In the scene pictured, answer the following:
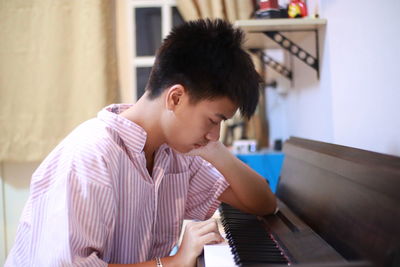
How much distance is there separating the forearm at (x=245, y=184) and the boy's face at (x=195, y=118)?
0.80 ft

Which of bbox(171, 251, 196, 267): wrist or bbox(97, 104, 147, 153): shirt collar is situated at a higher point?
bbox(97, 104, 147, 153): shirt collar

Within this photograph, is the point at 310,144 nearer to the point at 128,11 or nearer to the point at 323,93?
the point at 323,93

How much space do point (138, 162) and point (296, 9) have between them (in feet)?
3.12

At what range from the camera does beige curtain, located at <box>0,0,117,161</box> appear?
2414 millimetres

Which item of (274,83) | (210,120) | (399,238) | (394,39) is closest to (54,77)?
(274,83)

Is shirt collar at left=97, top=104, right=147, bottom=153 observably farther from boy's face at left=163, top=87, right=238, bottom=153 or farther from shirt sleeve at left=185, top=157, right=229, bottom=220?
shirt sleeve at left=185, top=157, right=229, bottom=220

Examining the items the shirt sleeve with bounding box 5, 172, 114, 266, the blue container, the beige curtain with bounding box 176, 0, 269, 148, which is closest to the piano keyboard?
the shirt sleeve with bounding box 5, 172, 114, 266

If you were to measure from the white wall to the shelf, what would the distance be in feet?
0.16

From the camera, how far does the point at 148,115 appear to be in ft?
3.51

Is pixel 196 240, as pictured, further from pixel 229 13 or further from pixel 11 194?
pixel 11 194

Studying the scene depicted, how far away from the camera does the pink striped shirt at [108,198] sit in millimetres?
830

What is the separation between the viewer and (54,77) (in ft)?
8.00

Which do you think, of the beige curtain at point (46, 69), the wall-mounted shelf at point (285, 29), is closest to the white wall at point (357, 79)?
the wall-mounted shelf at point (285, 29)

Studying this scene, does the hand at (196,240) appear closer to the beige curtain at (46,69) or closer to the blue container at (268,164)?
the blue container at (268,164)
